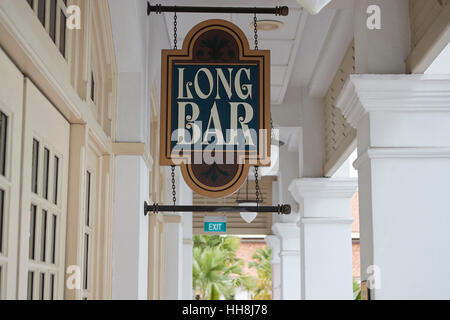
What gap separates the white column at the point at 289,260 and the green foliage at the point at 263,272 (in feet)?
48.3

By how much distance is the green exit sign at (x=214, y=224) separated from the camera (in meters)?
9.33

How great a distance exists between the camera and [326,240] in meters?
7.95

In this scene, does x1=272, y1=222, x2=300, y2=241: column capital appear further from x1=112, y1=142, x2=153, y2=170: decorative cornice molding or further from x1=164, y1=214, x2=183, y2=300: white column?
x1=112, y1=142, x2=153, y2=170: decorative cornice molding

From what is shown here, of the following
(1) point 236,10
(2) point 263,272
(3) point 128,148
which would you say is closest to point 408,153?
(1) point 236,10

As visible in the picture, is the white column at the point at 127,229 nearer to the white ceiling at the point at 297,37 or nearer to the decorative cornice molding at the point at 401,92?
the decorative cornice molding at the point at 401,92

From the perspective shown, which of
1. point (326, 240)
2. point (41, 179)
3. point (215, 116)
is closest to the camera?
point (41, 179)

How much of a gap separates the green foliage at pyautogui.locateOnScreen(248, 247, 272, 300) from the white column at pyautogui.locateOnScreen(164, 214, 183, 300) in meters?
19.0

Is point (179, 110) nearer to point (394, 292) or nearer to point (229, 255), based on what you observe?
point (394, 292)

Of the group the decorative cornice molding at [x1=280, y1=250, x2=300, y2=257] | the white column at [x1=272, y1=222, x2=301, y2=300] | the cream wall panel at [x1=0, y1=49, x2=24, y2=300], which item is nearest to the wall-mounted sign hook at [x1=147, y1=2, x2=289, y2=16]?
the cream wall panel at [x1=0, y1=49, x2=24, y2=300]

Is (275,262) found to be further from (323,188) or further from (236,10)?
(236,10)

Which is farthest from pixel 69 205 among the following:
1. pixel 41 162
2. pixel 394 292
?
pixel 394 292

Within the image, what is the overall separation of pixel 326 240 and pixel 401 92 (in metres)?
3.91

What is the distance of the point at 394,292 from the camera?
165 inches

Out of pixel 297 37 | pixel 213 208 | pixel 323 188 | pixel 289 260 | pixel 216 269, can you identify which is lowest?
pixel 216 269
